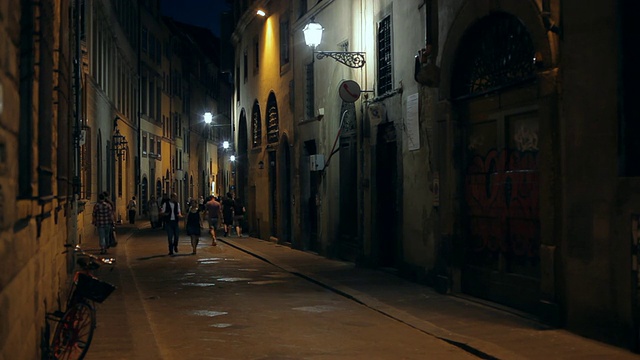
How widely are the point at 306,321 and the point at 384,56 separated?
8.05m

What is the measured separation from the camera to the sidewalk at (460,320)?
8.81 m

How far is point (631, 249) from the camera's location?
880 cm

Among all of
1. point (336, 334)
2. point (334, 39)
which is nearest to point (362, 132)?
point (334, 39)

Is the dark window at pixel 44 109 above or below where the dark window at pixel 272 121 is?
below

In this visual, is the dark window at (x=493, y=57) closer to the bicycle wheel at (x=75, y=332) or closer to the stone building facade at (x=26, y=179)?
the stone building facade at (x=26, y=179)

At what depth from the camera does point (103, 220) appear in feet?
77.0

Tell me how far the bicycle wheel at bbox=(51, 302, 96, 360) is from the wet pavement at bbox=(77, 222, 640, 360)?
863 mm

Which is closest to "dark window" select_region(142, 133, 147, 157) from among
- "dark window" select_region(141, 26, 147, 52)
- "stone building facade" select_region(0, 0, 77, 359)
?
"dark window" select_region(141, 26, 147, 52)

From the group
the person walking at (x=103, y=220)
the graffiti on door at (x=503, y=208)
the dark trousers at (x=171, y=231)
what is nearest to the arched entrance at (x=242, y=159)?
the dark trousers at (x=171, y=231)

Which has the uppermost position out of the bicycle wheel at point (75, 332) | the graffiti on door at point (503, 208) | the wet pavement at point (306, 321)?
the graffiti on door at point (503, 208)

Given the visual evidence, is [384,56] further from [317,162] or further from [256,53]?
[256,53]

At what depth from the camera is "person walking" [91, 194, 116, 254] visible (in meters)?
23.4

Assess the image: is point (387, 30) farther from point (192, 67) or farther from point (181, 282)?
point (192, 67)

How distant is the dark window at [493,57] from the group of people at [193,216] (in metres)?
12.2
